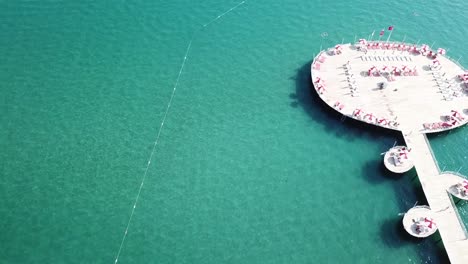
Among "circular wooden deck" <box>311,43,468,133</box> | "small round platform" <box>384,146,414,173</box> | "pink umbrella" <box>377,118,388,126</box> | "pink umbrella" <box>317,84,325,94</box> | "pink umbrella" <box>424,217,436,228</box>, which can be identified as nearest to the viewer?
"pink umbrella" <box>424,217,436,228</box>

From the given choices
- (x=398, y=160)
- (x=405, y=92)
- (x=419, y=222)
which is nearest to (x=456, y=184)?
(x=398, y=160)

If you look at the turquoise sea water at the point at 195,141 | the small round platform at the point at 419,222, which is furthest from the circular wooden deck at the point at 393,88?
the small round platform at the point at 419,222

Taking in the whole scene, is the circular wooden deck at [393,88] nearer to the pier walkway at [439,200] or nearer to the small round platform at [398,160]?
the pier walkway at [439,200]

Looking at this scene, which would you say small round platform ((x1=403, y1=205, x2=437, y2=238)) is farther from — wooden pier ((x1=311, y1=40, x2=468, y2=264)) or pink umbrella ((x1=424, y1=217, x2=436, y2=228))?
wooden pier ((x1=311, y1=40, x2=468, y2=264))

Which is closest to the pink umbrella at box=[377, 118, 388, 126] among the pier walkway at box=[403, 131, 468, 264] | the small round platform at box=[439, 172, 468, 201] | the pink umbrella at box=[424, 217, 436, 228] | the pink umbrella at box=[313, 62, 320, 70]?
the pier walkway at box=[403, 131, 468, 264]

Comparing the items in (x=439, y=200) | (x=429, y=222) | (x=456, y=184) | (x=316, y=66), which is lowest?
(x=429, y=222)

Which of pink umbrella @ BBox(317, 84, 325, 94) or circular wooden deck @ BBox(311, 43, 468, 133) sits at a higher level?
circular wooden deck @ BBox(311, 43, 468, 133)

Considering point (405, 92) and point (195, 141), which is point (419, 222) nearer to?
point (405, 92)
